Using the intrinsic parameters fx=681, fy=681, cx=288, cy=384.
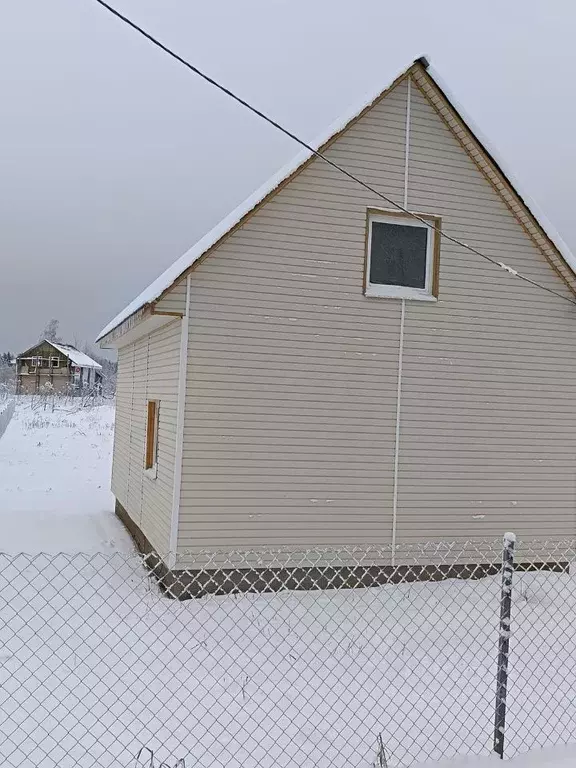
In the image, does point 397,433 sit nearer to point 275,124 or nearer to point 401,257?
point 401,257

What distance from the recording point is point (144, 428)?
34.0 ft

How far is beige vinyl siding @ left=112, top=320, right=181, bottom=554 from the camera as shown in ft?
27.5

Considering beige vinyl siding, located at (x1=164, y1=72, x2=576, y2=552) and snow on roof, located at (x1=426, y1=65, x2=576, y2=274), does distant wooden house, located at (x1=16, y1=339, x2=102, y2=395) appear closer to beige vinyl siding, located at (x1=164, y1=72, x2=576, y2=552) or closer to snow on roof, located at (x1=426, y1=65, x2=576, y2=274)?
beige vinyl siding, located at (x1=164, y1=72, x2=576, y2=552)

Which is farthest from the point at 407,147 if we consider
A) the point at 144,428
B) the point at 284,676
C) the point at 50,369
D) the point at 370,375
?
the point at 50,369

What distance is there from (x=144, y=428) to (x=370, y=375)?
3720mm

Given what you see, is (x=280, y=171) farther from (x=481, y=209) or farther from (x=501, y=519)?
(x=501, y=519)

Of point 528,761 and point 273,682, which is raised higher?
point 528,761

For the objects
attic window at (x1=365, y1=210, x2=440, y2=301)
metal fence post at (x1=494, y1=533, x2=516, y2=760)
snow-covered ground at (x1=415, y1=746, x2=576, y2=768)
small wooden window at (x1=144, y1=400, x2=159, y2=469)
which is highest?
attic window at (x1=365, y1=210, x2=440, y2=301)

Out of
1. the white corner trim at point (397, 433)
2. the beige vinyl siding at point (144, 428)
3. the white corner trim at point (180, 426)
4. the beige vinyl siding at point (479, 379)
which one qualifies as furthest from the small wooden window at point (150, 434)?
the beige vinyl siding at point (479, 379)

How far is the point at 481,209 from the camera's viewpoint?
9.05 meters

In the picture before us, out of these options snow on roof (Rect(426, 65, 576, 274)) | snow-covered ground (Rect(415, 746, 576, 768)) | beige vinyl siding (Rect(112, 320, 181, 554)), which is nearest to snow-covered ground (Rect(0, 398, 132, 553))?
beige vinyl siding (Rect(112, 320, 181, 554))

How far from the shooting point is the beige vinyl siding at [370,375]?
8.17 metres

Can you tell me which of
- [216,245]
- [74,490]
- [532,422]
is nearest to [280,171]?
[216,245]

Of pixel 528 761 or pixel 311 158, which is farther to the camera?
pixel 311 158
